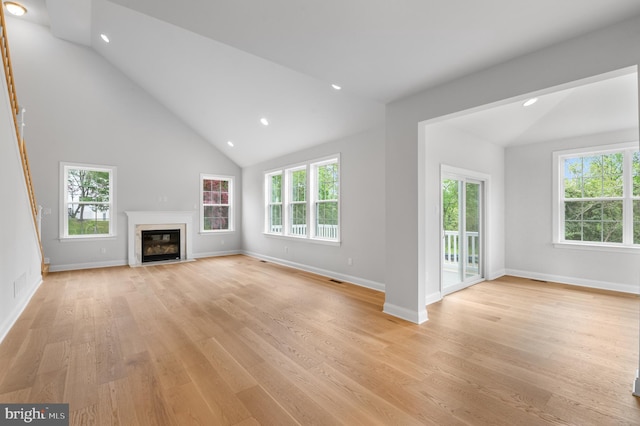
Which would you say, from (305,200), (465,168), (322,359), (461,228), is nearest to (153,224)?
(305,200)

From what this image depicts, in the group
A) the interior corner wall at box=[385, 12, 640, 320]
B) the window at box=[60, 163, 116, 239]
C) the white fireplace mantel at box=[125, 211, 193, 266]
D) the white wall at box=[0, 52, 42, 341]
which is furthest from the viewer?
the white fireplace mantel at box=[125, 211, 193, 266]

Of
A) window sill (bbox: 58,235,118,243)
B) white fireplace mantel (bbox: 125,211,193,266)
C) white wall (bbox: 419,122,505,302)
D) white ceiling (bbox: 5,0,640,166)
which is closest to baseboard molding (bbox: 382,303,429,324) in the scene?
white wall (bbox: 419,122,505,302)

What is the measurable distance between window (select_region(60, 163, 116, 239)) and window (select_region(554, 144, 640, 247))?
29.8 ft

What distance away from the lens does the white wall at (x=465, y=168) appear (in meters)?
3.92

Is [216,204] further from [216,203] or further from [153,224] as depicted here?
[153,224]

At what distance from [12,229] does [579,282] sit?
26.1 feet

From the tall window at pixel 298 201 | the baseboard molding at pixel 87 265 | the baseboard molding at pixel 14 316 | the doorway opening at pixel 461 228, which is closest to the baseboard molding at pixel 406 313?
the doorway opening at pixel 461 228

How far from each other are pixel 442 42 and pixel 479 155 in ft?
10.9

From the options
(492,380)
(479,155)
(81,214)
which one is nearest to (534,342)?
(492,380)

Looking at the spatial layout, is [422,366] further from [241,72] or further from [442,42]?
[241,72]

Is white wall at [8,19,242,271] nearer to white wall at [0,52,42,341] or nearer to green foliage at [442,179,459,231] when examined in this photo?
white wall at [0,52,42,341]

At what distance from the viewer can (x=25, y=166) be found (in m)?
3.95

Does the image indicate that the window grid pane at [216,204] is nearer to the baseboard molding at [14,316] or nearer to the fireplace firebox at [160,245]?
the fireplace firebox at [160,245]

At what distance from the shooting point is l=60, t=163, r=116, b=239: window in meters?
6.02
